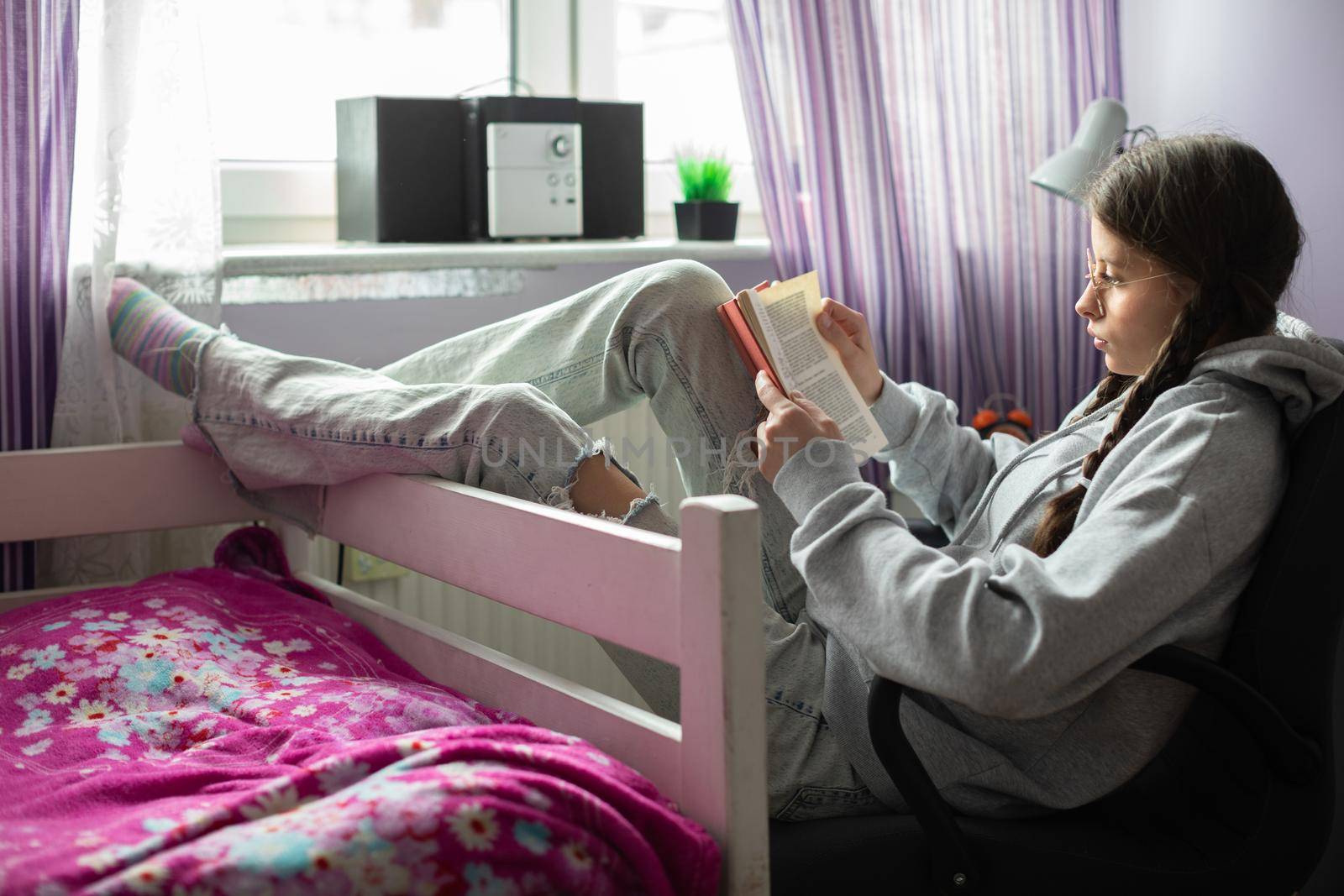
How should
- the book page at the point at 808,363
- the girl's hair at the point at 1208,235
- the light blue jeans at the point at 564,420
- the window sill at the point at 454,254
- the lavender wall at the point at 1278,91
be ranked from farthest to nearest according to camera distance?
the lavender wall at the point at 1278,91
the window sill at the point at 454,254
the book page at the point at 808,363
the light blue jeans at the point at 564,420
the girl's hair at the point at 1208,235

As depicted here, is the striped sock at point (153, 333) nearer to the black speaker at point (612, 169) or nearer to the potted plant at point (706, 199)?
the black speaker at point (612, 169)

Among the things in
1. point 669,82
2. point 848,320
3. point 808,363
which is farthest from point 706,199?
point 808,363

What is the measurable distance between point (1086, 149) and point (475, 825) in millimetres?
1490

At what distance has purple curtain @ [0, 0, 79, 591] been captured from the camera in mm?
1384

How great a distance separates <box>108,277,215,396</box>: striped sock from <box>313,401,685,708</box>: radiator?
433 mm

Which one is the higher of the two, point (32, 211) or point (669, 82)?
point (669, 82)

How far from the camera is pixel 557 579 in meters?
1.00

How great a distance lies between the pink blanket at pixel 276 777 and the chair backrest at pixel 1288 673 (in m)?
0.43

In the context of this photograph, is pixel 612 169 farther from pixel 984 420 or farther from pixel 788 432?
pixel 788 432

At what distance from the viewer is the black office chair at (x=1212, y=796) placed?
93 centimetres

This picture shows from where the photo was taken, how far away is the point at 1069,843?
3.22ft

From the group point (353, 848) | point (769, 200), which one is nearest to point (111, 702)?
point (353, 848)

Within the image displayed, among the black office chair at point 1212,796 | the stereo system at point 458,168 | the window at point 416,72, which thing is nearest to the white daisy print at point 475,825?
the black office chair at point 1212,796

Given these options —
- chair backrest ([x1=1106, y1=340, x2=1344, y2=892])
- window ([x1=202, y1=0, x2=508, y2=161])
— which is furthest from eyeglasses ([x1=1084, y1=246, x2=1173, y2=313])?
window ([x1=202, y1=0, x2=508, y2=161])
